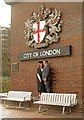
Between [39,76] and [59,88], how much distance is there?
1.05 meters

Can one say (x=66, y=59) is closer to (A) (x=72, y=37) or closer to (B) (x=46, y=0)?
(A) (x=72, y=37)

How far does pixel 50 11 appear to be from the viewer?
12867 mm

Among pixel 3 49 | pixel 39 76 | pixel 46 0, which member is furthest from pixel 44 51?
pixel 3 49

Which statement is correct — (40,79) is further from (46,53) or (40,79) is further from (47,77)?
Answer: (46,53)

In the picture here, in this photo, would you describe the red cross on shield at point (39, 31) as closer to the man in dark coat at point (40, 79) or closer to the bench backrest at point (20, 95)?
the man in dark coat at point (40, 79)

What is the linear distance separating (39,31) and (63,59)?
6.18 ft

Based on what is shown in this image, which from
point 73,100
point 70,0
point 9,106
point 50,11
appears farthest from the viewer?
point 9,106

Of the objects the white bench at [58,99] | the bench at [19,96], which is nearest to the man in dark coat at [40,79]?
the bench at [19,96]

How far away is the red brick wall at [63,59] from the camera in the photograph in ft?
38.3

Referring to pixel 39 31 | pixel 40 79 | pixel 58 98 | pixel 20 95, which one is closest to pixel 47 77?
pixel 40 79

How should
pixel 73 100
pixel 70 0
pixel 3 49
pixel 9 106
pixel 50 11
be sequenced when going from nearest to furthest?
pixel 73 100 → pixel 70 0 → pixel 50 11 → pixel 9 106 → pixel 3 49

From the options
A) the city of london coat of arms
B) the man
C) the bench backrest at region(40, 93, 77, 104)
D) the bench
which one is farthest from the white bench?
the city of london coat of arms

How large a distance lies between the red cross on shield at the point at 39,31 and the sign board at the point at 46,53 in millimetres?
535

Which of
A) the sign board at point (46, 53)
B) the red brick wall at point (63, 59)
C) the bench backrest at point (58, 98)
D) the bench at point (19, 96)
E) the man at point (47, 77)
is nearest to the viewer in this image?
the bench backrest at point (58, 98)
